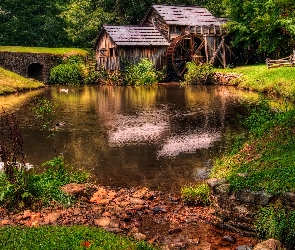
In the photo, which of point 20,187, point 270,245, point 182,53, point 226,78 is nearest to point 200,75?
point 226,78

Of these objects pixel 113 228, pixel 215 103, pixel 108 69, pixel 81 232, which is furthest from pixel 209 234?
pixel 108 69

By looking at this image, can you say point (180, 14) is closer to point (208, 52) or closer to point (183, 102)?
point (208, 52)

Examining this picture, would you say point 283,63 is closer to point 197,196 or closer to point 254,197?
point 197,196

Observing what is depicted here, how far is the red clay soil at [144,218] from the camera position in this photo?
23.8 feet

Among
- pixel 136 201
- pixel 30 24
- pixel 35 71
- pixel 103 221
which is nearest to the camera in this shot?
pixel 103 221

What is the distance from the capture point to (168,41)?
1446 inches

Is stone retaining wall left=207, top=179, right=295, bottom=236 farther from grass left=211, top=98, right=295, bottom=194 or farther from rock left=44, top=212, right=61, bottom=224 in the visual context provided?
rock left=44, top=212, right=61, bottom=224

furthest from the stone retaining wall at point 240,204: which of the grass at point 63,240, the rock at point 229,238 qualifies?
the grass at point 63,240

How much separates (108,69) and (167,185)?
27149 millimetres

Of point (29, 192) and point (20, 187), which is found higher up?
point (20, 187)

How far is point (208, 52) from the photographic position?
37.3 m

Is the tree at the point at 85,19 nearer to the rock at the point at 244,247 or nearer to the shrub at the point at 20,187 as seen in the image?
the shrub at the point at 20,187

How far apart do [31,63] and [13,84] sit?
7027 millimetres

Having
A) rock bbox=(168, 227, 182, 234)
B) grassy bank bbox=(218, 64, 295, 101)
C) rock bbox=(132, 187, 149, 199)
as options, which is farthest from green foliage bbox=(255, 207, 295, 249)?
grassy bank bbox=(218, 64, 295, 101)
